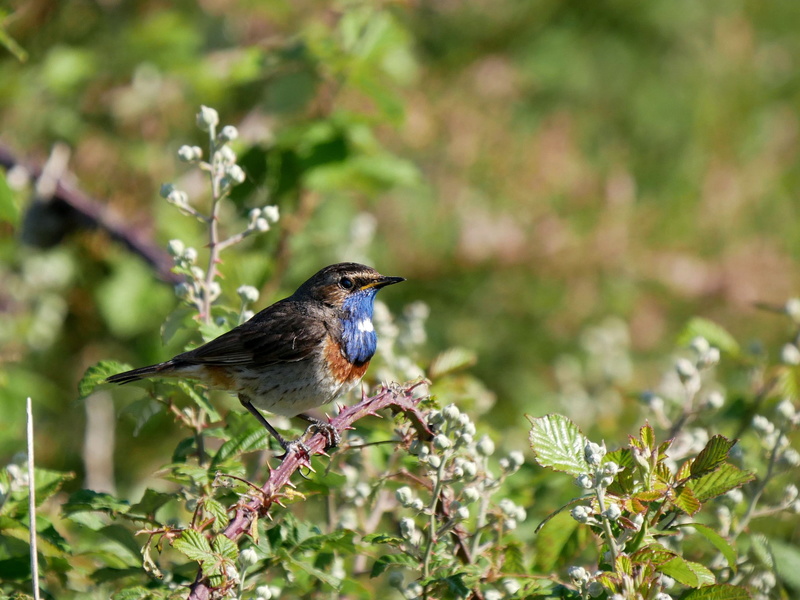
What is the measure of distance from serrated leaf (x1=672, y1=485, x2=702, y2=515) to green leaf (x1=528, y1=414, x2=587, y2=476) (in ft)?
0.78

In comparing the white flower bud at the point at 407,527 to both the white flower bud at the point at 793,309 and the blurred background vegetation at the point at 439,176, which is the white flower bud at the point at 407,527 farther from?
the white flower bud at the point at 793,309

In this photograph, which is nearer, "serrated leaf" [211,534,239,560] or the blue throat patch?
"serrated leaf" [211,534,239,560]

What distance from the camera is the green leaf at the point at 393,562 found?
8.05 ft

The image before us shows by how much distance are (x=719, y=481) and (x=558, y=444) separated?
1.38 feet

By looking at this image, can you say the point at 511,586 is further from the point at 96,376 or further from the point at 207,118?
the point at 207,118

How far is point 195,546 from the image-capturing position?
84.6 inches

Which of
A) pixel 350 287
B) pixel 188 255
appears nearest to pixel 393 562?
pixel 188 255

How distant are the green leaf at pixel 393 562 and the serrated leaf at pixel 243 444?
517mm

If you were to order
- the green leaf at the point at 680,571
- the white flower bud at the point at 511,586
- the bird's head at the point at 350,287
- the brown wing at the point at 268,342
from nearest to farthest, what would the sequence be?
the green leaf at the point at 680,571
the white flower bud at the point at 511,586
the brown wing at the point at 268,342
the bird's head at the point at 350,287

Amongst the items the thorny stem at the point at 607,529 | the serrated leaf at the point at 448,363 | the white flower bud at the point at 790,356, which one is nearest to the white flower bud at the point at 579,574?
the thorny stem at the point at 607,529

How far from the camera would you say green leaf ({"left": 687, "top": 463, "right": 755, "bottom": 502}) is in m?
2.34

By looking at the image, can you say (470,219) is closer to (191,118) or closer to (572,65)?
(191,118)

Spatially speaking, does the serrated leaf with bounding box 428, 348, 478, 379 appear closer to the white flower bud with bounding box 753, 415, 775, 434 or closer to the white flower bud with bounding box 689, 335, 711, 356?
the white flower bud with bounding box 689, 335, 711, 356

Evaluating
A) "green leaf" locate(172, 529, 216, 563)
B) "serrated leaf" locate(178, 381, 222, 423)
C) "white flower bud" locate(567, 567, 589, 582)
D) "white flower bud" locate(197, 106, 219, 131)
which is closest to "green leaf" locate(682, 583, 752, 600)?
"white flower bud" locate(567, 567, 589, 582)
